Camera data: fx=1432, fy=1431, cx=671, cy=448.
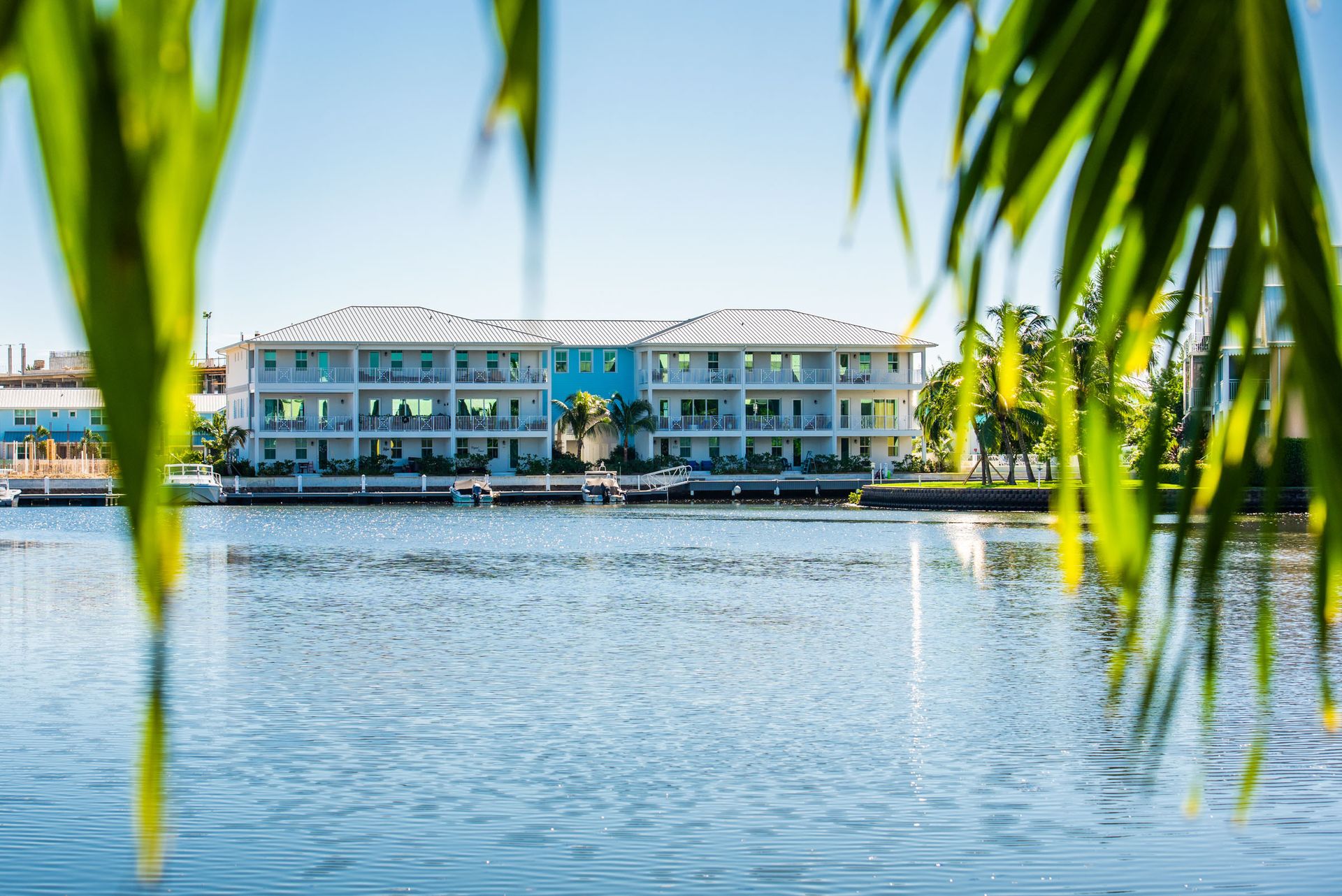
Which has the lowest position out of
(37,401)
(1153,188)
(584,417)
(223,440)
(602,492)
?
(602,492)

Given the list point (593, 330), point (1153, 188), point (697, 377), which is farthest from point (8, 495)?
point (1153, 188)

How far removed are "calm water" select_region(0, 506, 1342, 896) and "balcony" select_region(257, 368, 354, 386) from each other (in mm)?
40892

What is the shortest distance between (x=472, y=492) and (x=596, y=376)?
50.3 feet

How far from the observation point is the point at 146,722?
1.51 feet

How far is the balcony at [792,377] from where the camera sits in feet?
237

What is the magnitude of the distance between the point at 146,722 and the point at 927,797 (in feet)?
36.5

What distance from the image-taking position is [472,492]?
62.4m

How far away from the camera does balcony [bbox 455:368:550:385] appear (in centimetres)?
6850

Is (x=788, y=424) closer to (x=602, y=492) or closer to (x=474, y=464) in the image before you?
(x=602, y=492)

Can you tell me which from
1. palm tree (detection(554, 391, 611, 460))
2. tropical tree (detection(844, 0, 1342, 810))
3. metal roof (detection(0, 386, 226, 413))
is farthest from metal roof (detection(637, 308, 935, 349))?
tropical tree (detection(844, 0, 1342, 810))

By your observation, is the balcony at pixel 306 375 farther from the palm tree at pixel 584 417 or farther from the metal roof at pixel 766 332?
the metal roof at pixel 766 332

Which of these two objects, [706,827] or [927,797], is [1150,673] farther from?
[927,797]

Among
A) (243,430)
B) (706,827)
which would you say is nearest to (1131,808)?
(706,827)

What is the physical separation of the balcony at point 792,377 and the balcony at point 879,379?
0.85m
